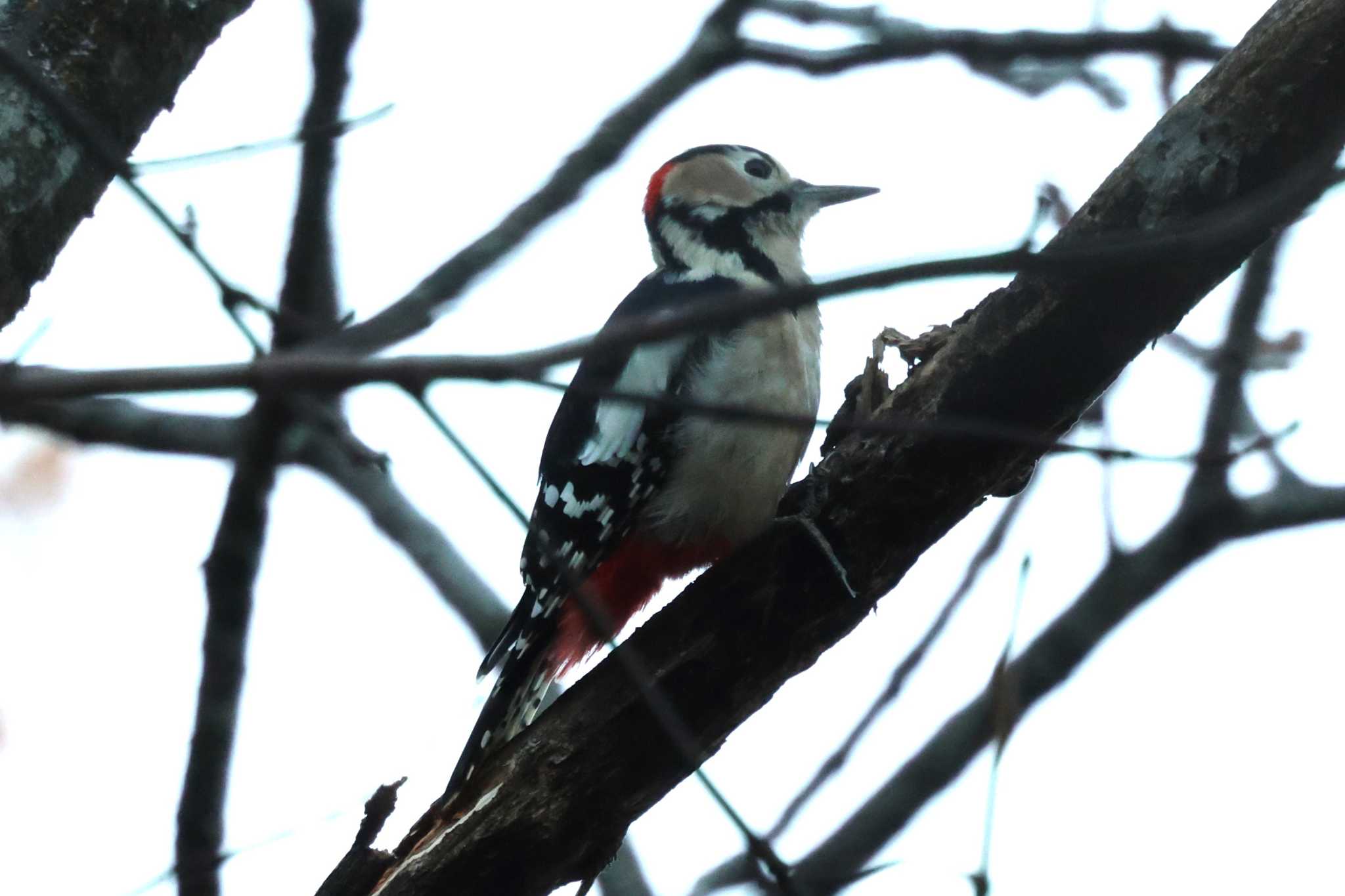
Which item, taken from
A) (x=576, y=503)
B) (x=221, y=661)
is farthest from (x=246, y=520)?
(x=576, y=503)

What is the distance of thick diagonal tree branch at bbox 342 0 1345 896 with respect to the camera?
9.20ft

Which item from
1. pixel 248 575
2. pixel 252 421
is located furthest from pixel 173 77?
pixel 248 575

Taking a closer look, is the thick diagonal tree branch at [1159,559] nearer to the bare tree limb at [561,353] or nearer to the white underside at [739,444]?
the white underside at [739,444]

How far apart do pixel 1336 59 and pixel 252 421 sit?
7.12ft

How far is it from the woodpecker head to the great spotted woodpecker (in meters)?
0.31

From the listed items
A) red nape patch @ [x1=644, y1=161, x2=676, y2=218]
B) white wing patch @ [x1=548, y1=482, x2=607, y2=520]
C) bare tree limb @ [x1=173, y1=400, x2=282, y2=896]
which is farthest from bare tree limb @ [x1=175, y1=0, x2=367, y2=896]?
red nape patch @ [x1=644, y1=161, x2=676, y2=218]

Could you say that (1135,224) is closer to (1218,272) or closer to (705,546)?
(1218,272)

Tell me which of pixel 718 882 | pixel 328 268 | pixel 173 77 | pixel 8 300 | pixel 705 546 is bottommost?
pixel 718 882

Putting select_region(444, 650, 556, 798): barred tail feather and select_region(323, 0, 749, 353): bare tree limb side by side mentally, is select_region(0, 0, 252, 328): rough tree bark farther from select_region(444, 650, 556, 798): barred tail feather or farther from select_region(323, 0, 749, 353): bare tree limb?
select_region(444, 650, 556, 798): barred tail feather

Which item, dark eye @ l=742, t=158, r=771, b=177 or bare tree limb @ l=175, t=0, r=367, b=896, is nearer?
bare tree limb @ l=175, t=0, r=367, b=896

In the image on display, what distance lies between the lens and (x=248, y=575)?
10.6 feet

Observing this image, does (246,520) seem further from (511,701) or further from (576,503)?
(576,503)

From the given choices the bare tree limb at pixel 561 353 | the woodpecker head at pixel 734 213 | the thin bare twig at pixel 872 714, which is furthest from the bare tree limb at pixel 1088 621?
the bare tree limb at pixel 561 353

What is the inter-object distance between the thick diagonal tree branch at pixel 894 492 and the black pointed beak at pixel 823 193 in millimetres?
2043
